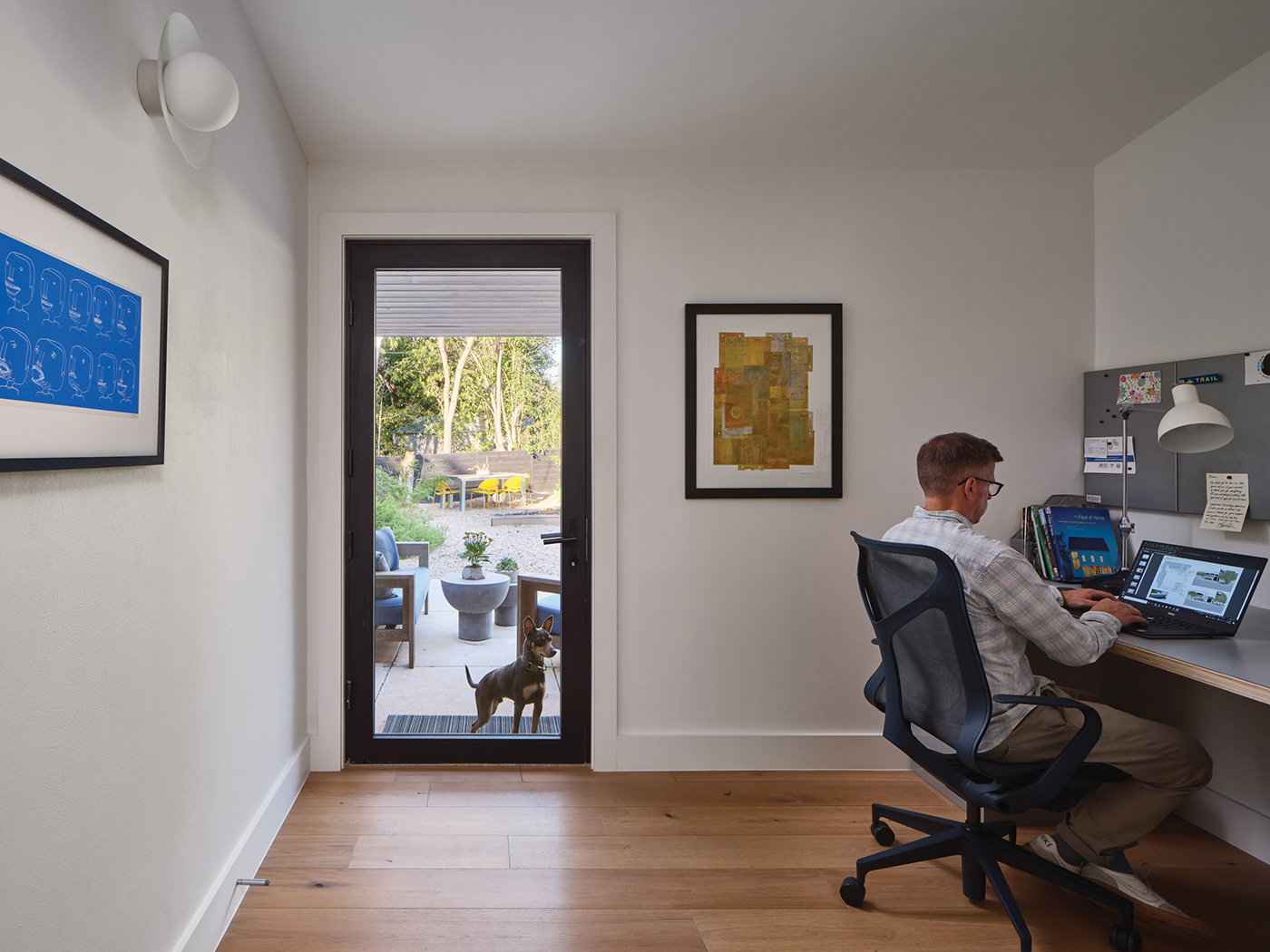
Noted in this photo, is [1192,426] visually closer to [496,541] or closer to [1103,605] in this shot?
[1103,605]

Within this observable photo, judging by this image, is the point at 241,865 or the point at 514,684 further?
the point at 514,684

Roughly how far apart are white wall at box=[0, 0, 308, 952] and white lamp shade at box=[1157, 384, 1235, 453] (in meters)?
2.64

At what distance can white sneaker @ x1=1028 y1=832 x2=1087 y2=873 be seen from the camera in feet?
6.66

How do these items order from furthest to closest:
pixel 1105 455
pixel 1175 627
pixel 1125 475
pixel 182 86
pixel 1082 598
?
pixel 1105 455
pixel 1125 475
pixel 1082 598
pixel 1175 627
pixel 182 86

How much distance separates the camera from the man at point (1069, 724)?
1829 mm

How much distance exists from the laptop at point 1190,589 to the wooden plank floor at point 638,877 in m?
0.76

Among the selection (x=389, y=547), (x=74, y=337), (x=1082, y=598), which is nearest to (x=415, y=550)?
(x=389, y=547)

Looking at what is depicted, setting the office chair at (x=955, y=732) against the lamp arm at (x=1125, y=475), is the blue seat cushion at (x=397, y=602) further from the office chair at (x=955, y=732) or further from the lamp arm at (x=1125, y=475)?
the lamp arm at (x=1125, y=475)

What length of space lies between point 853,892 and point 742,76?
2.41 metres

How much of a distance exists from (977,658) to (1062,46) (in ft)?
5.80

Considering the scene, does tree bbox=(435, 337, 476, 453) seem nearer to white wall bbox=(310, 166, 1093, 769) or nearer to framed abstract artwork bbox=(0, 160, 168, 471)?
white wall bbox=(310, 166, 1093, 769)

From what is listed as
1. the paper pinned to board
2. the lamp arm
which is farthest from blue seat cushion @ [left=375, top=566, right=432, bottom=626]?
the paper pinned to board

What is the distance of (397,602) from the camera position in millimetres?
2932

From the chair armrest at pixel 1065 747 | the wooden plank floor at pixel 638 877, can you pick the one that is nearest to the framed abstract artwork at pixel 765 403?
the wooden plank floor at pixel 638 877
